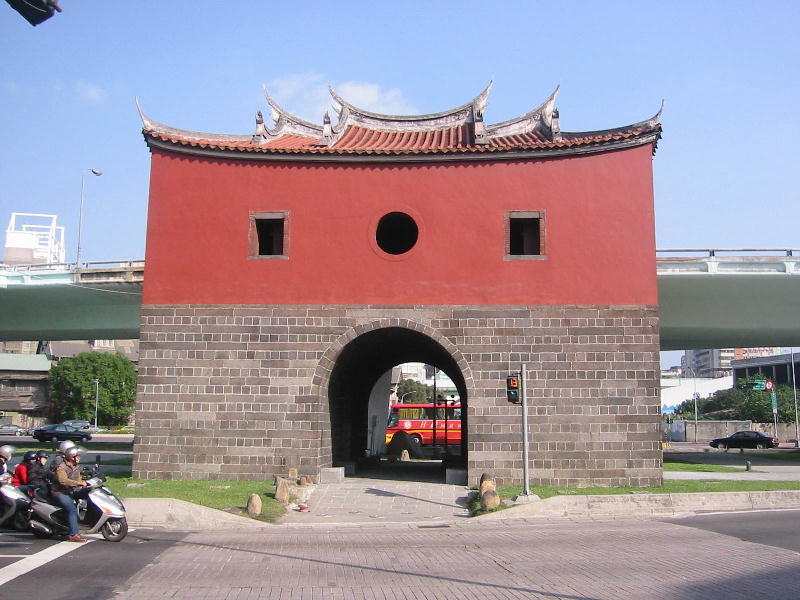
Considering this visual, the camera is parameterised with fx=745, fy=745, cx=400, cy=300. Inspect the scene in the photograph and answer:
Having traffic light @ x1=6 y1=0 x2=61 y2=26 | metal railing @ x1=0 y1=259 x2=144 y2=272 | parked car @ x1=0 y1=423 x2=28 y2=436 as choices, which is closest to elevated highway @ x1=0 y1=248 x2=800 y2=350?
metal railing @ x1=0 y1=259 x2=144 y2=272

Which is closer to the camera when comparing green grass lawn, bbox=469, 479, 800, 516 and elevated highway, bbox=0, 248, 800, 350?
green grass lawn, bbox=469, 479, 800, 516

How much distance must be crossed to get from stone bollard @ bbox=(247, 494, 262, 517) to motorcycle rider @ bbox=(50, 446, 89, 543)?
3015mm

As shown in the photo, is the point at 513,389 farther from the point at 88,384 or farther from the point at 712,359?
Answer: the point at 712,359

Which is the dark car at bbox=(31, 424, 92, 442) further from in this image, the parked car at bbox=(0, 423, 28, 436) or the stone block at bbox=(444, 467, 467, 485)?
the stone block at bbox=(444, 467, 467, 485)

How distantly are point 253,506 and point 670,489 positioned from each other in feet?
28.2

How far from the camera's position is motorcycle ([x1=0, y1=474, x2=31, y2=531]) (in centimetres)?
1066

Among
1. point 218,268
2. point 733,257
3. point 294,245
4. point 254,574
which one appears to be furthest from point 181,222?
point 733,257

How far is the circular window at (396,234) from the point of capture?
1938cm

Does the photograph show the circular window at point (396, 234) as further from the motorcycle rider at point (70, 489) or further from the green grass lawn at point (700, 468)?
the motorcycle rider at point (70, 489)

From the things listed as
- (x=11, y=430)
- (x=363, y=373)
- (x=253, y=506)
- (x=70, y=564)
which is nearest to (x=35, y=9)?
(x=70, y=564)

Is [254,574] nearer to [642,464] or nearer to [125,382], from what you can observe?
[642,464]

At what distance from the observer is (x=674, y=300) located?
75.8 feet

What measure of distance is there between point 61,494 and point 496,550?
5977 millimetres

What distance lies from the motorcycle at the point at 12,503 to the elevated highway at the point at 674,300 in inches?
576
